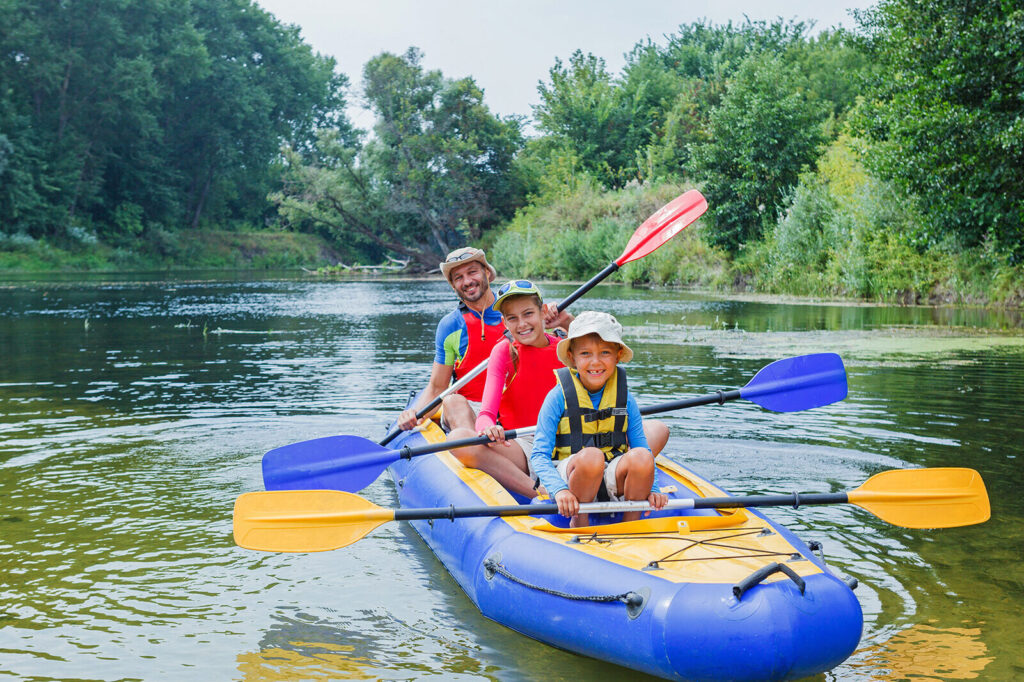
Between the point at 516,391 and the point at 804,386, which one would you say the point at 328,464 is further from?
the point at 804,386

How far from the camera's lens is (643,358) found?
9688 mm

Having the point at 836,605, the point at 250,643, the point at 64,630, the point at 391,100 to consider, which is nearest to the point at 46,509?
the point at 64,630

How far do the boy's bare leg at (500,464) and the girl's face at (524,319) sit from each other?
47 centimetres

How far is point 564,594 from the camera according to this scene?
118 inches

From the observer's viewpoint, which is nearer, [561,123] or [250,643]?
[250,643]

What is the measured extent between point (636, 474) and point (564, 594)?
1.74 feet

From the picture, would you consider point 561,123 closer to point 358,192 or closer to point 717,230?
point 358,192

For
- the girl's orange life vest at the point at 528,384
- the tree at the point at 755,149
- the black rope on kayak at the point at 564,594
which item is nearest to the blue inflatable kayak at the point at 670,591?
the black rope on kayak at the point at 564,594

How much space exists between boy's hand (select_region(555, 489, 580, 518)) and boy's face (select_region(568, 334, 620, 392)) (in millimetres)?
460

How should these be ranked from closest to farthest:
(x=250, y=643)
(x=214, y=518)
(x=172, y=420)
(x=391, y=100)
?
(x=250, y=643) < (x=214, y=518) < (x=172, y=420) < (x=391, y=100)

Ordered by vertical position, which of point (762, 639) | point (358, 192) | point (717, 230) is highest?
point (358, 192)

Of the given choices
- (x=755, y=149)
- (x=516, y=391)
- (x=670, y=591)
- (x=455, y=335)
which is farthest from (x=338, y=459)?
(x=755, y=149)

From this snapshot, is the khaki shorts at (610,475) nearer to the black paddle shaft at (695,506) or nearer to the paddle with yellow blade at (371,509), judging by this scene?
the black paddle shaft at (695,506)

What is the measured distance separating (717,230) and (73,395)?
15254mm
